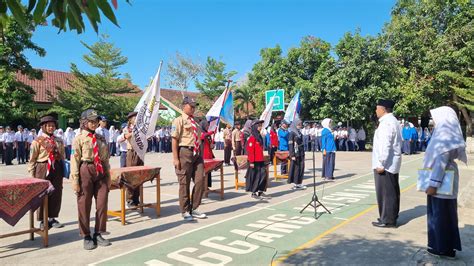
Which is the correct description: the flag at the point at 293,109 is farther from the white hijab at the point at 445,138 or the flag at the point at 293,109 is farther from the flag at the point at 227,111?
the white hijab at the point at 445,138

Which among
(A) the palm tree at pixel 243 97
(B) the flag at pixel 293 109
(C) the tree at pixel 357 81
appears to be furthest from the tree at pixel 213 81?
(B) the flag at pixel 293 109

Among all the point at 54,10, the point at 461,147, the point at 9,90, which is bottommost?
the point at 461,147

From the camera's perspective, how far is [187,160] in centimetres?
721

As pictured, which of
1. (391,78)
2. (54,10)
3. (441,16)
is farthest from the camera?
(441,16)

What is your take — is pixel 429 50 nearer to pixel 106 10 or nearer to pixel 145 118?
pixel 145 118

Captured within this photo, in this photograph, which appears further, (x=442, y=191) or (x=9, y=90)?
(x=9, y=90)

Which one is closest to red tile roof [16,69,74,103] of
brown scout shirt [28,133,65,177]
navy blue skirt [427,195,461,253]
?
brown scout shirt [28,133,65,177]

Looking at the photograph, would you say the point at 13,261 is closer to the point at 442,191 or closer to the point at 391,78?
the point at 442,191

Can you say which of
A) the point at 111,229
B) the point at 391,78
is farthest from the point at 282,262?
the point at 391,78

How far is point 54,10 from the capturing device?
2.57 metres

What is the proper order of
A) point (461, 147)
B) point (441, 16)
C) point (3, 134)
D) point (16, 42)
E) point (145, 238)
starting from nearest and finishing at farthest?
point (461, 147) < point (145, 238) < point (3, 134) < point (16, 42) < point (441, 16)

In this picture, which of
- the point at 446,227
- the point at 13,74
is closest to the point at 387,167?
the point at 446,227

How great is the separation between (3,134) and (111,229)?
53.1ft

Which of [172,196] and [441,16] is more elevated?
[441,16]
